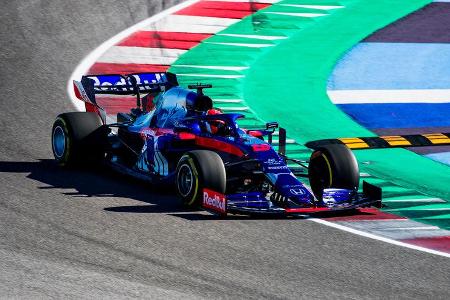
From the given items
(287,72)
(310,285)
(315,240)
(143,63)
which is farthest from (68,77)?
(310,285)

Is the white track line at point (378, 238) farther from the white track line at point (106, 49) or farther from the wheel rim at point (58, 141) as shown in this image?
the wheel rim at point (58, 141)

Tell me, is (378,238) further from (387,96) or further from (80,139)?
(387,96)

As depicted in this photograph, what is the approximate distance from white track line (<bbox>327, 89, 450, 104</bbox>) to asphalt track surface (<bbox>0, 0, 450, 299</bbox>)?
18.3 feet

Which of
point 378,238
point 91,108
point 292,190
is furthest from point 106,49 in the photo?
point 378,238

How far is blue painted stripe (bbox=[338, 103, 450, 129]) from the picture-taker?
18047mm

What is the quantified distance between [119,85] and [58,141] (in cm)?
137

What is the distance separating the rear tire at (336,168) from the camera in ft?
43.9

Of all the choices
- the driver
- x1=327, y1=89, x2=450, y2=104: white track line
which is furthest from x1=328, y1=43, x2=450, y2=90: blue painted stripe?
the driver

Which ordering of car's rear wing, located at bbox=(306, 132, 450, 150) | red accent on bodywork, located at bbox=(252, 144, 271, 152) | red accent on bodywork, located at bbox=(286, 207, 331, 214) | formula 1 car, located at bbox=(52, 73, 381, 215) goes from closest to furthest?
red accent on bodywork, located at bbox=(286, 207, 331, 214) < formula 1 car, located at bbox=(52, 73, 381, 215) < red accent on bodywork, located at bbox=(252, 144, 271, 152) < car's rear wing, located at bbox=(306, 132, 450, 150)

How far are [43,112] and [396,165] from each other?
5404 mm

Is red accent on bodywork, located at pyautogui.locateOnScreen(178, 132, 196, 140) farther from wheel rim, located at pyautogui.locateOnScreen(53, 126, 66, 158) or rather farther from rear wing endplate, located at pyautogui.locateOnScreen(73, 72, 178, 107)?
wheel rim, located at pyautogui.locateOnScreen(53, 126, 66, 158)

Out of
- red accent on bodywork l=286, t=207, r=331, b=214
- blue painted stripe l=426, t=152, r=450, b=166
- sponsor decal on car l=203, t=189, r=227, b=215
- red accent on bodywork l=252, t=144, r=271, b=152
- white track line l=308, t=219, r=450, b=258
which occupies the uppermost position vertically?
red accent on bodywork l=252, t=144, r=271, b=152

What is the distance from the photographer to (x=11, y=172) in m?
14.5

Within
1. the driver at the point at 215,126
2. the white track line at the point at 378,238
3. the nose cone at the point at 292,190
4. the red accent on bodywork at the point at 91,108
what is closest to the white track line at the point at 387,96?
the red accent on bodywork at the point at 91,108
